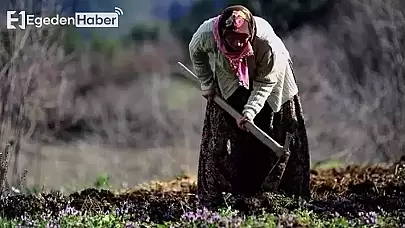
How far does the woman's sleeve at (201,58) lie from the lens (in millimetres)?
1879

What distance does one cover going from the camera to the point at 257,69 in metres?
1.85

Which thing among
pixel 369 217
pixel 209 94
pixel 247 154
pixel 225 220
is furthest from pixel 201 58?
pixel 369 217

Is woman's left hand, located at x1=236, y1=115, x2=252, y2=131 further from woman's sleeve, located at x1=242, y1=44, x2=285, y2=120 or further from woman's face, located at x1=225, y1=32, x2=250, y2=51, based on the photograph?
woman's face, located at x1=225, y1=32, x2=250, y2=51

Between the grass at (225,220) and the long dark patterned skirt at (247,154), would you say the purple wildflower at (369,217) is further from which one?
the long dark patterned skirt at (247,154)

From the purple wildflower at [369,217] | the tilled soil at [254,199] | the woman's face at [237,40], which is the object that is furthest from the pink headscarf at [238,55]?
the purple wildflower at [369,217]

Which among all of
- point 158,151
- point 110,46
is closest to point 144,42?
point 110,46

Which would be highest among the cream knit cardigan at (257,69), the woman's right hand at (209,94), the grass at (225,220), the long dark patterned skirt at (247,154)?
the cream knit cardigan at (257,69)

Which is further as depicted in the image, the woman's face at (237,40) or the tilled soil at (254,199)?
the tilled soil at (254,199)

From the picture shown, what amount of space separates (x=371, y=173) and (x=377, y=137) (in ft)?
0.33

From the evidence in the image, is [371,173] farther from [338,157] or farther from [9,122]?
[9,122]

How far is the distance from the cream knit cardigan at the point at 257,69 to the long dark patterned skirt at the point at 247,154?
0.03 meters

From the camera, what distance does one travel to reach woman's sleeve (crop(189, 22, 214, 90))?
1.88 meters

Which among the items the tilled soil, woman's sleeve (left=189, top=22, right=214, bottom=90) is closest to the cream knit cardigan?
woman's sleeve (left=189, top=22, right=214, bottom=90)

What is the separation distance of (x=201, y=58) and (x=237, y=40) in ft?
0.58
